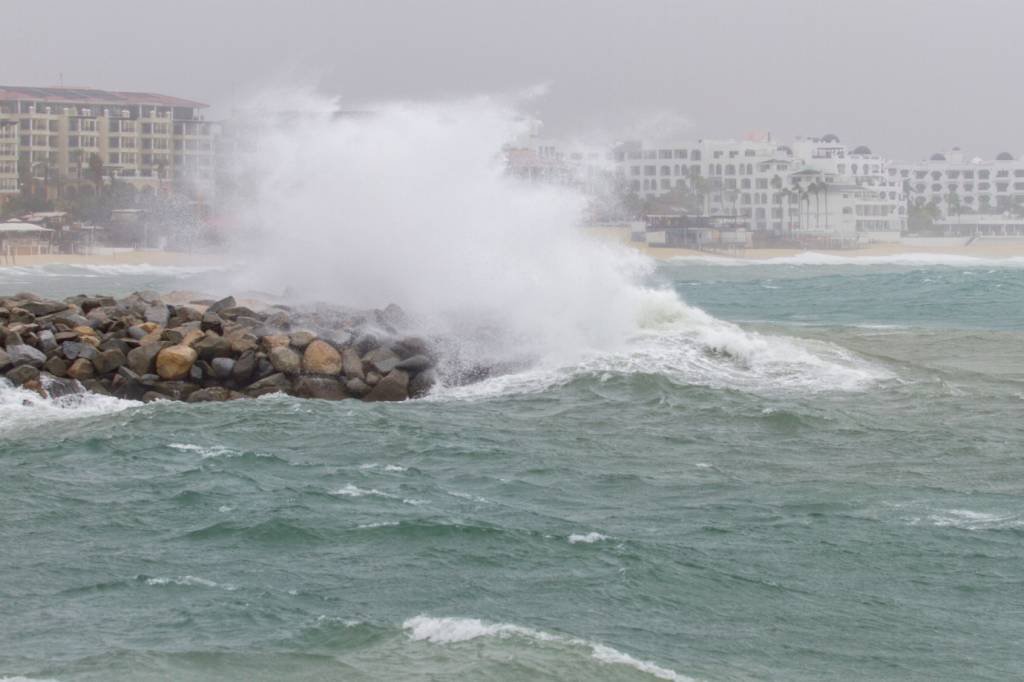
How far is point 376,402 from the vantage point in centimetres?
1720

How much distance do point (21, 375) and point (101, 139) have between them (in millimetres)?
87142

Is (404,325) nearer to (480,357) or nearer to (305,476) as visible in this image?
(480,357)

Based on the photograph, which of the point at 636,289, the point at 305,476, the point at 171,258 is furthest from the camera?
the point at 171,258

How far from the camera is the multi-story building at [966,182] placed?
464 ft

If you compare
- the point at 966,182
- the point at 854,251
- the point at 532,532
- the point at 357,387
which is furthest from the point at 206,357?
the point at 966,182

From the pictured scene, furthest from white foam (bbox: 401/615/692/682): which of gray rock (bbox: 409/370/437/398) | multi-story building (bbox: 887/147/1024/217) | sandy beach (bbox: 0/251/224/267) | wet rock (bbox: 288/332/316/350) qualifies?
multi-story building (bbox: 887/147/1024/217)

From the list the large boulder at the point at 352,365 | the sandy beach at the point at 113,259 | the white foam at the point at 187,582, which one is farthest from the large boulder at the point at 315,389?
the sandy beach at the point at 113,259

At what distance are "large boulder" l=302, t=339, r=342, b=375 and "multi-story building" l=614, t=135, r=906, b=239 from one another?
9917 cm

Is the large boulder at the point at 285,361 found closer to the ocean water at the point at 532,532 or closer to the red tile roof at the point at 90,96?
the ocean water at the point at 532,532

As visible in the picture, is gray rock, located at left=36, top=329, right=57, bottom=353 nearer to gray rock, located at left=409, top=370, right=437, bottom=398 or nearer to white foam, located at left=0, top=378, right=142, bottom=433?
white foam, located at left=0, top=378, right=142, bottom=433

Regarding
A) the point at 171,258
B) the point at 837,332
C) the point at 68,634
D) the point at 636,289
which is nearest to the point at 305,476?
the point at 68,634

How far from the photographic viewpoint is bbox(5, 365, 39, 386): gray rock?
16.6m

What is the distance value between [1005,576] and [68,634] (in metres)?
5.91

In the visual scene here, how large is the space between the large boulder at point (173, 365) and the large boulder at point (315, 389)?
1.21 meters
